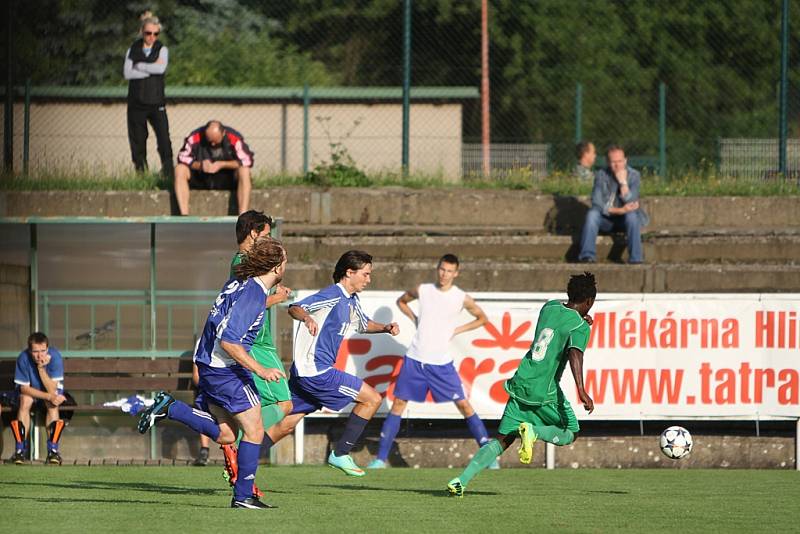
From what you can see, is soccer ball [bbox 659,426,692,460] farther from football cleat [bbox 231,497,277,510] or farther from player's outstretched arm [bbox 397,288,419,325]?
football cleat [bbox 231,497,277,510]

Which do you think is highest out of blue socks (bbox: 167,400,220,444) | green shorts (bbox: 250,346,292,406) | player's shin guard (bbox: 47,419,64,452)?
green shorts (bbox: 250,346,292,406)

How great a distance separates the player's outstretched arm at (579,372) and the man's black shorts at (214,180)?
26.1 ft

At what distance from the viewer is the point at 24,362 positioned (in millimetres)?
13688

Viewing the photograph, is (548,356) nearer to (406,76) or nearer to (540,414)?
(540,414)

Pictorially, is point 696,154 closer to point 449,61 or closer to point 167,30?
point 449,61

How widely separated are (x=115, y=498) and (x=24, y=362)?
189 inches

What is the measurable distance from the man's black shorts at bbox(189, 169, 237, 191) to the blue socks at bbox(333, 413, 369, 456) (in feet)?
19.3

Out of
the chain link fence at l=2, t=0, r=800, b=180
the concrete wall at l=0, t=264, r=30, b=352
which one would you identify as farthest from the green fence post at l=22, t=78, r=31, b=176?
the concrete wall at l=0, t=264, r=30, b=352

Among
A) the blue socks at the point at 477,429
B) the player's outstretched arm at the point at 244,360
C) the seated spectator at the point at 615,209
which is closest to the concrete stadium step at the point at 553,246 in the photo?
the seated spectator at the point at 615,209

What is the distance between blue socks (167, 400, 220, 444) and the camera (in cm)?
949

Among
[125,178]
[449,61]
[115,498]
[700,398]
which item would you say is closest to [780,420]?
[700,398]

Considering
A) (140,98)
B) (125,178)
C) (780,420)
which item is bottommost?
(780,420)

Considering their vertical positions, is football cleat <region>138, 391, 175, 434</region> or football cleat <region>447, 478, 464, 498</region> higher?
football cleat <region>138, 391, 175, 434</region>

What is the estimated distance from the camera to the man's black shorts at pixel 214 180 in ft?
54.3
